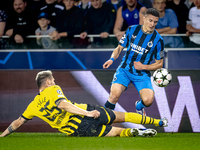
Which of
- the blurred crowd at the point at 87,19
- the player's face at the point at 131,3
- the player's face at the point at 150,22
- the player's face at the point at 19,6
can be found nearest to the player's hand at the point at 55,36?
the blurred crowd at the point at 87,19

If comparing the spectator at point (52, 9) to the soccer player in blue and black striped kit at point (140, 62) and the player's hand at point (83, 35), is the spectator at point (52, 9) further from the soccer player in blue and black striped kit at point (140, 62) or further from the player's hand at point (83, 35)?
the soccer player in blue and black striped kit at point (140, 62)

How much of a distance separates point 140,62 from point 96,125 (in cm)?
145

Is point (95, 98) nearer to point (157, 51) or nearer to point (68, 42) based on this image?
point (157, 51)

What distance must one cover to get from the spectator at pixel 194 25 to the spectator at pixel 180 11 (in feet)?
0.44

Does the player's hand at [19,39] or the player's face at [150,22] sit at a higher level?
the player's face at [150,22]

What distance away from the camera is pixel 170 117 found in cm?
523

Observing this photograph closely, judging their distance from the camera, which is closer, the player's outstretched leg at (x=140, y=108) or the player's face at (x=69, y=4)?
the player's outstretched leg at (x=140, y=108)

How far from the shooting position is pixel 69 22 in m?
7.16

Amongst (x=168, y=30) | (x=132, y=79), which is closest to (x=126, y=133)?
(x=132, y=79)

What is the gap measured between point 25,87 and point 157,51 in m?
2.51

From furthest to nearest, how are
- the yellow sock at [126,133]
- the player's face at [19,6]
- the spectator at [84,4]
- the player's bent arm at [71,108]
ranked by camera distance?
1. the player's face at [19,6]
2. the spectator at [84,4]
3. the yellow sock at [126,133]
4. the player's bent arm at [71,108]

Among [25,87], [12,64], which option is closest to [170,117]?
[25,87]

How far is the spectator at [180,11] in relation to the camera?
6.90 metres

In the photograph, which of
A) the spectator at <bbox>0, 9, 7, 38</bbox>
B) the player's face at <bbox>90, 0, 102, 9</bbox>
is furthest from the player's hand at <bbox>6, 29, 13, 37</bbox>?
the player's face at <bbox>90, 0, 102, 9</bbox>
